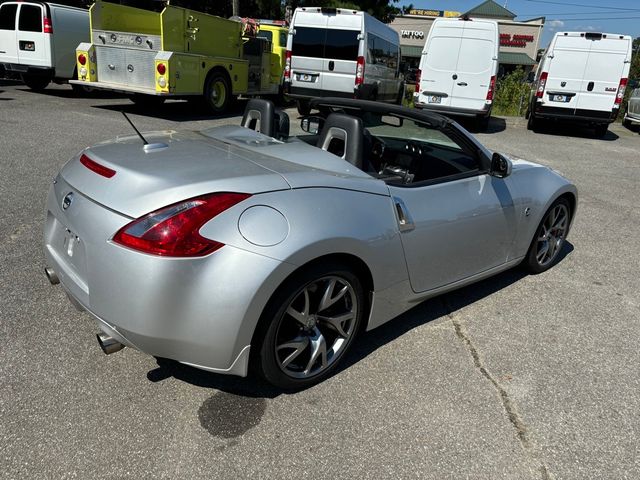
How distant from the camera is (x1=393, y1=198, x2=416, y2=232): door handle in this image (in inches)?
107

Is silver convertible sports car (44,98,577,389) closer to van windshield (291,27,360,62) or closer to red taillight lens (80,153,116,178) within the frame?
red taillight lens (80,153,116,178)

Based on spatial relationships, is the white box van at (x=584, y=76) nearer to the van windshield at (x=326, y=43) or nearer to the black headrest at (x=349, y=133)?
the van windshield at (x=326, y=43)

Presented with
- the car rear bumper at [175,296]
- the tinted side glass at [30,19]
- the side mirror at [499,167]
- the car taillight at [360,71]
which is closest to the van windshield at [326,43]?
the car taillight at [360,71]

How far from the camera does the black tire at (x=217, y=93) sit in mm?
11906

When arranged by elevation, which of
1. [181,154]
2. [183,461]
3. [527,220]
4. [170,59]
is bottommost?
[183,461]

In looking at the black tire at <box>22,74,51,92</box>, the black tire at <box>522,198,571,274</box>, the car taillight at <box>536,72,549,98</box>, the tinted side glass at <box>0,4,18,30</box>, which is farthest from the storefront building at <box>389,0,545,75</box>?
the black tire at <box>522,198,571,274</box>

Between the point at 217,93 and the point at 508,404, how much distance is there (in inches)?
449

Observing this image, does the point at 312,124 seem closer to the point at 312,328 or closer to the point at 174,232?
the point at 312,328

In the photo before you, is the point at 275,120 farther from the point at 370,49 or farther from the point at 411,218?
the point at 370,49

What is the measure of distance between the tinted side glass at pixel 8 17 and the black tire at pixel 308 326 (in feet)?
46.6

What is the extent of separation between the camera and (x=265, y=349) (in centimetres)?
233

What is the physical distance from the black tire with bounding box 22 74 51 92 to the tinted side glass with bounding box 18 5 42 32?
1539 mm

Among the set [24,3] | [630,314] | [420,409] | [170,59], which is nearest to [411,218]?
[420,409]

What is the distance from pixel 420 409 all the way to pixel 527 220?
1887mm
